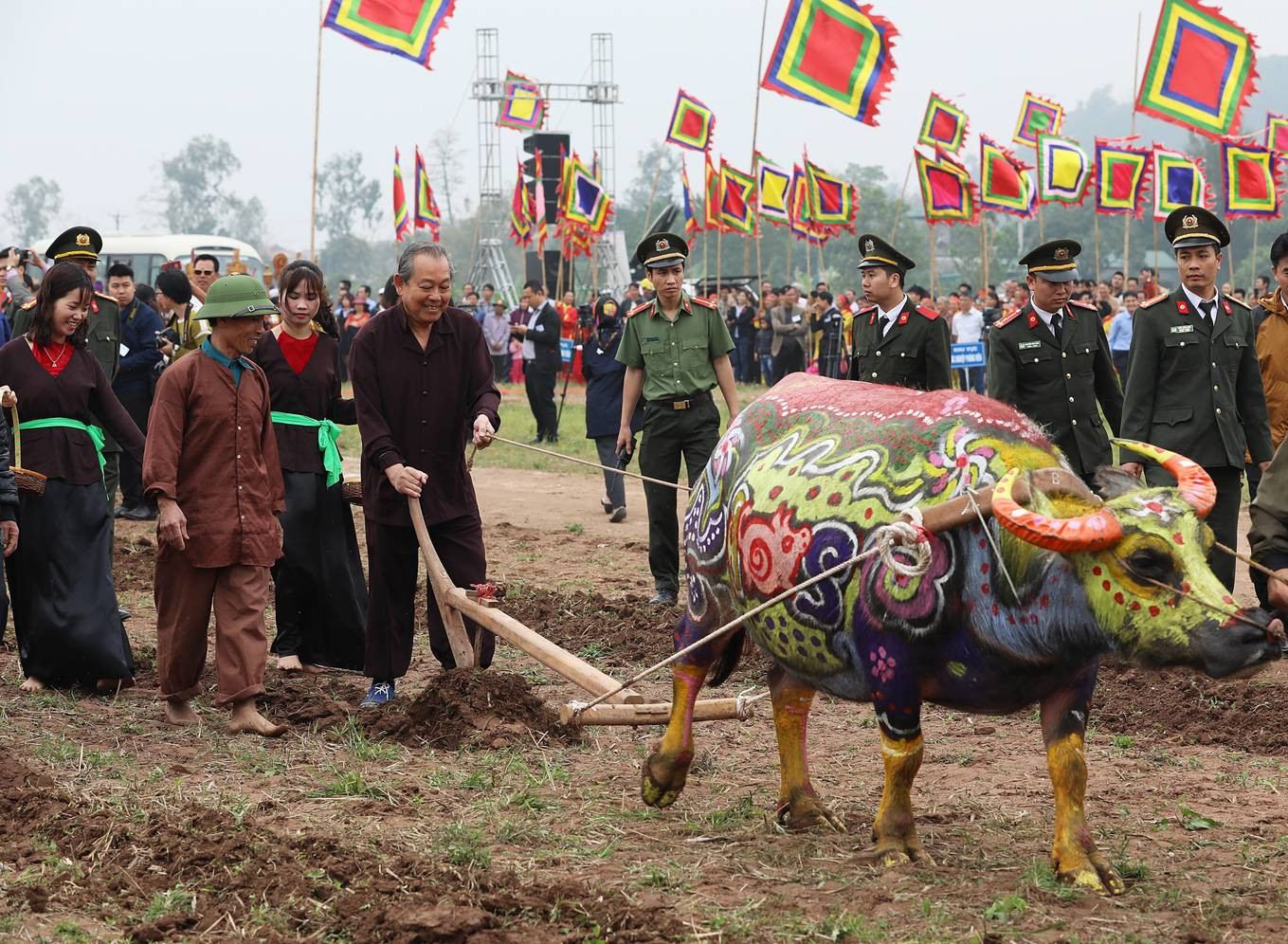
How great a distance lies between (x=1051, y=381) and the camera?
7.64 meters

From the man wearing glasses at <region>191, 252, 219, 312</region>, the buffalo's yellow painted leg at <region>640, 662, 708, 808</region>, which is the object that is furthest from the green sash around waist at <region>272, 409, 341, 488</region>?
the man wearing glasses at <region>191, 252, 219, 312</region>

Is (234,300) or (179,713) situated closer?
(234,300)

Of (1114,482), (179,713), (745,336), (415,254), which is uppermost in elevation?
→ (415,254)

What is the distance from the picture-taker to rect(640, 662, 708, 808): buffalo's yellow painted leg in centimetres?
517

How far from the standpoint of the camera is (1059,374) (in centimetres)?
763

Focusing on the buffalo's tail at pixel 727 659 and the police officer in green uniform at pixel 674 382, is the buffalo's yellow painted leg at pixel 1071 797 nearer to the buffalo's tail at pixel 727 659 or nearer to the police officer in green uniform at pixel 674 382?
the buffalo's tail at pixel 727 659

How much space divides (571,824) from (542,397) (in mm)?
12824

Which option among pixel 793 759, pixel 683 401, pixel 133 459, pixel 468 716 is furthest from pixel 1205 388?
pixel 133 459

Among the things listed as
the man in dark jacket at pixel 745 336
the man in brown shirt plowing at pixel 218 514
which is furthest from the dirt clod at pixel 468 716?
the man in dark jacket at pixel 745 336

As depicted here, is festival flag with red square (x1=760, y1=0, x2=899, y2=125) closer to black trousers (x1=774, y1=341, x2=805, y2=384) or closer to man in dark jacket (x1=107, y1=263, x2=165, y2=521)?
man in dark jacket (x1=107, y1=263, x2=165, y2=521)

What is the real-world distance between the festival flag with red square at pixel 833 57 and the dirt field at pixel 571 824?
1020cm

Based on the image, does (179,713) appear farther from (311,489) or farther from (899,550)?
(899,550)

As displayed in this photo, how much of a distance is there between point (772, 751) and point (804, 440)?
1728 millimetres

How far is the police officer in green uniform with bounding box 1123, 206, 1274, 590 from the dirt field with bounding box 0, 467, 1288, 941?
102 centimetres
